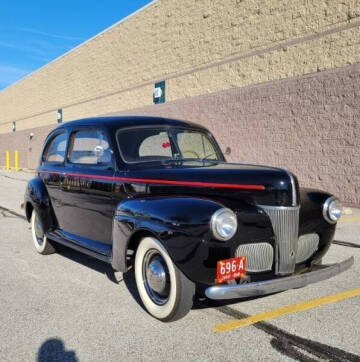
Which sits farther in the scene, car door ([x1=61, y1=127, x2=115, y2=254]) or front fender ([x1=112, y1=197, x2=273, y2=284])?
car door ([x1=61, y1=127, x2=115, y2=254])

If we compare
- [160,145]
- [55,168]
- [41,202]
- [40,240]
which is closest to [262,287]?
[160,145]

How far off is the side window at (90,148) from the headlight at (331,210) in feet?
6.86

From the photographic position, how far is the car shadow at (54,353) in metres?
2.77

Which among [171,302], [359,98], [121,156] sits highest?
[359,98]

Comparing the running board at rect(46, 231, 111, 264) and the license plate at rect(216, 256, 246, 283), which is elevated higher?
the license plate at rect(216, 256, 246, 283)

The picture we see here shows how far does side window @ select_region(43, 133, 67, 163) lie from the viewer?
16.8ft

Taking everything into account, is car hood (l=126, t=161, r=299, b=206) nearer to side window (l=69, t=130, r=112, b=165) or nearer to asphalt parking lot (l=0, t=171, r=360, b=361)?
side window (l=69, t=130, r=112, b=165)

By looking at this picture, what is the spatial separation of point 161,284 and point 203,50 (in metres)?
12.4

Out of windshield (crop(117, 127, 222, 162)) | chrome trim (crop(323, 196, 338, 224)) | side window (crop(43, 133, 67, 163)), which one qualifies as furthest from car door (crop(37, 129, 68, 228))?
chrome trim (crop(323, 196, 338, 224))

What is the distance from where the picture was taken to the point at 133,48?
1895cm

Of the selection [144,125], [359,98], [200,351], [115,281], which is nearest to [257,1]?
[359,98]

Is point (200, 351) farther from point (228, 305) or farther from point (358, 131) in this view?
point (358, 131)

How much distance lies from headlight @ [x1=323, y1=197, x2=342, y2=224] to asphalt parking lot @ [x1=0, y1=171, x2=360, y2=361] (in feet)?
2.40

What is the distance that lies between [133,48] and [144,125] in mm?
15600
